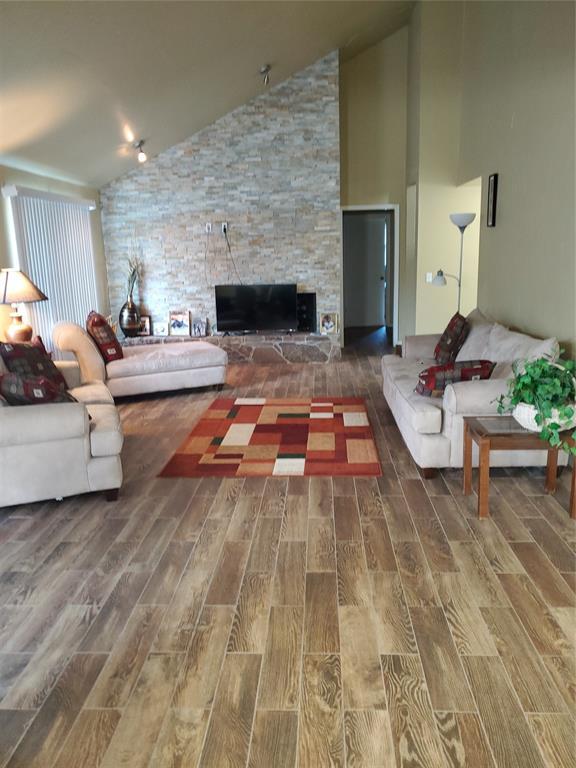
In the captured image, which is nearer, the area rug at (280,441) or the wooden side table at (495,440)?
the wooden side table at (495,440)

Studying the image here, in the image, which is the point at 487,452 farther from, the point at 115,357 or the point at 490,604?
the point at 115,357

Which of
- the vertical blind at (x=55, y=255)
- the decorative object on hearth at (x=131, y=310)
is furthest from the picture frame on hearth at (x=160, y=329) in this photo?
the vertical blind at (x=55, y=255)

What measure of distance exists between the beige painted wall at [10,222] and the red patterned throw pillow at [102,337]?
0.78 m

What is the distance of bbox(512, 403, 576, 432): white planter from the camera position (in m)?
3.00

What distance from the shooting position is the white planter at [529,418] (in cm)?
300

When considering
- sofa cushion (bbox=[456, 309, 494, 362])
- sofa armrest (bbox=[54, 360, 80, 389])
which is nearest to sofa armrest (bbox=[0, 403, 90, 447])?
sofa armrest (bbox=[54, 360, 80, 389])

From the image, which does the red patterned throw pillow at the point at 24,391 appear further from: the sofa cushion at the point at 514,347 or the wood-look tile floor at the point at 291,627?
the sofa cushion at the point at 514,347

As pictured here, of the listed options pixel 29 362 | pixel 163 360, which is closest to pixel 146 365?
pixel 163 360

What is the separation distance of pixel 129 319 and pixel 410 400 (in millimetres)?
5215

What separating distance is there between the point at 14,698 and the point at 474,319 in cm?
443

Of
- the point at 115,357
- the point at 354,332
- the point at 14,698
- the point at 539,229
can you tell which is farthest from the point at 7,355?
the point at 354,332

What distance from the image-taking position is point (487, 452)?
10.3ft

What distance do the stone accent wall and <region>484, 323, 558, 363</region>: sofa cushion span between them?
3901 mm

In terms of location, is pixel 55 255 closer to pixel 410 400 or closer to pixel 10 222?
pixel 10 222
